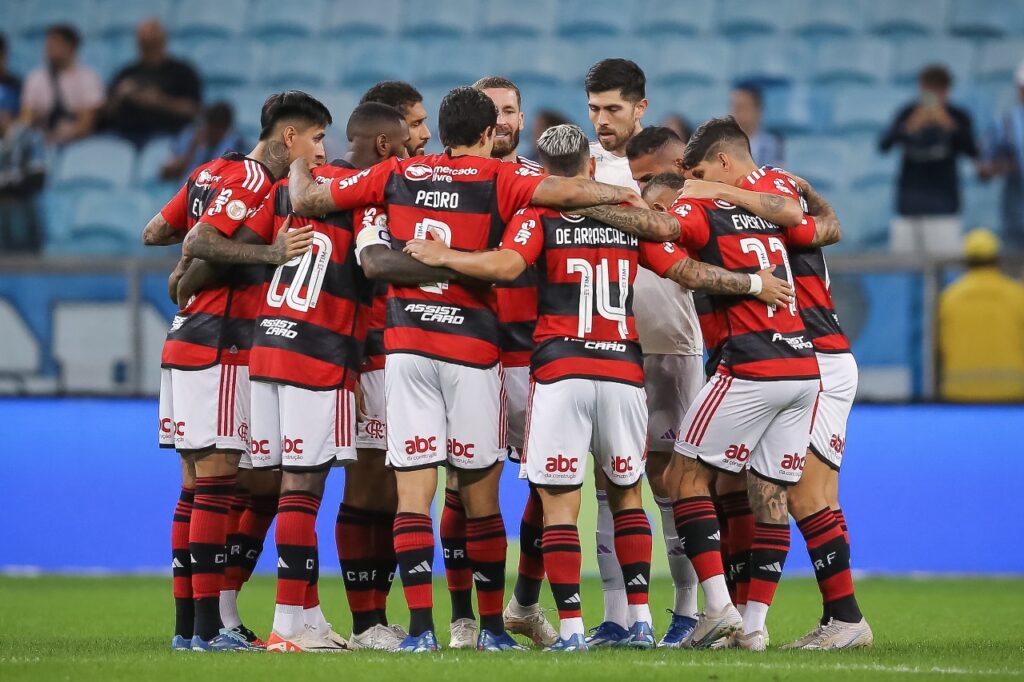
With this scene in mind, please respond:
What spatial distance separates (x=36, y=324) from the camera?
10578mm

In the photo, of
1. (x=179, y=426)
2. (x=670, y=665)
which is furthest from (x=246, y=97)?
(x=670, y=665)

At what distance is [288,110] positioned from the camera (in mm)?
6531

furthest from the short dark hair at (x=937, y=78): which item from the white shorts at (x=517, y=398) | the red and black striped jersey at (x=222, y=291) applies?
the red and black striped jersey at (x=222, y=291)

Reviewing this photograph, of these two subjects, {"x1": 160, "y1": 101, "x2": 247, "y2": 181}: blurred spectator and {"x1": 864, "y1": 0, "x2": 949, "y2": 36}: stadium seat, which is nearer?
{"x1": 160, "y1": 101, "x2": 247, "y2": 181}: blurred spectator

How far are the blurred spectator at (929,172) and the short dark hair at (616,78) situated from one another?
603 cm

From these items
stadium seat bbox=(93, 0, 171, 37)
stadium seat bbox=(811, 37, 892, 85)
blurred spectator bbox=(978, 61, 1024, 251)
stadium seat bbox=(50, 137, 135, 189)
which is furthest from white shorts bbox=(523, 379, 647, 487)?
stadium seat bbox=(93, 0, 171, 37)

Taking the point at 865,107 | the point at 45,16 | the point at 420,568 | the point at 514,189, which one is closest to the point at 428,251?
the point at 514,189

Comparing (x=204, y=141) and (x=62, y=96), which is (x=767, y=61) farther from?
(x=62, y=96)

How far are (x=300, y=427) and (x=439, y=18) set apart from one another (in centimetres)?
976

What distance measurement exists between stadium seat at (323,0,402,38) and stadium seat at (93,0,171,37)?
174cm

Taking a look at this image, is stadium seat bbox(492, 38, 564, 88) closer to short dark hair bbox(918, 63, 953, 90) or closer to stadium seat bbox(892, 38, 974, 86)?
stadium seat bbox(892, 38, 974, 86)

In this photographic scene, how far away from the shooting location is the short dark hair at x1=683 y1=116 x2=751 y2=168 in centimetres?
660

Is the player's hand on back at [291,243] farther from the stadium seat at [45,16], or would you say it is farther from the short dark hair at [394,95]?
the stadium seat at [45,16]

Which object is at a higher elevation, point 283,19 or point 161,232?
point 283,19
